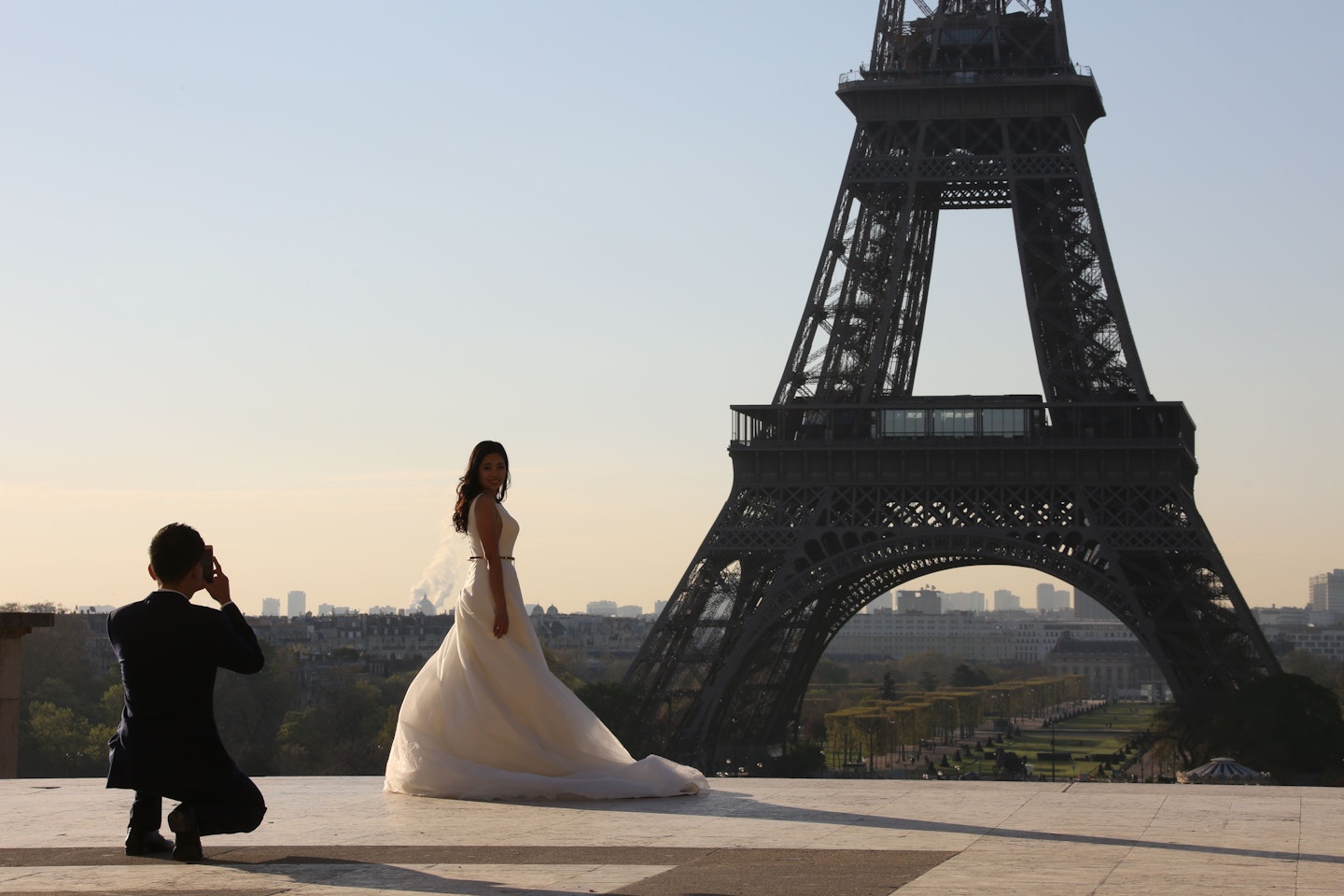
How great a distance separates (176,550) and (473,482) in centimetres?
365

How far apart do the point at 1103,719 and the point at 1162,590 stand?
97417mm

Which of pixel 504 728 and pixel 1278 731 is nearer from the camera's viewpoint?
pixel 504 728

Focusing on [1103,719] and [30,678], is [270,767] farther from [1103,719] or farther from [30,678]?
[1103,719]

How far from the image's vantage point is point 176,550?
32.8 feet

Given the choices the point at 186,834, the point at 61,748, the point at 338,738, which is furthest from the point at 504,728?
Result: the point at 338,738

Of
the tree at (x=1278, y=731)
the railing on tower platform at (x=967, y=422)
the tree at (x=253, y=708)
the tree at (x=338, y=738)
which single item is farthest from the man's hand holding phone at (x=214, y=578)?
the tree at (x=253, y=708)

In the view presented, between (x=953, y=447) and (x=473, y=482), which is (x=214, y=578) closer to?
(x=473, y=482)

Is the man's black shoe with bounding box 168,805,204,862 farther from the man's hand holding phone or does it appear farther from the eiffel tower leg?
the eiffel tower leg

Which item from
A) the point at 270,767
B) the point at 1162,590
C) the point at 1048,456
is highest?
the point at 1048,456

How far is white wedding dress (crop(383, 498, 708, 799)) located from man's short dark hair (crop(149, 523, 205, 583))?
3.51 metres

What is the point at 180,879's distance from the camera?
9305mm

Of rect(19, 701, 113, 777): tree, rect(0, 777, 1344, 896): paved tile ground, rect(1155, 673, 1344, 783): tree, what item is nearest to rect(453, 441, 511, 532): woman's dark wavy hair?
rect(0, 777, 1344, 896): paved tile ground

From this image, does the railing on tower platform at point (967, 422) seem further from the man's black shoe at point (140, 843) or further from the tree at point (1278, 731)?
the man's black shoe at point (140, 843)

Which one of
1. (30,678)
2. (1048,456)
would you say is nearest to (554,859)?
(1048,456)
